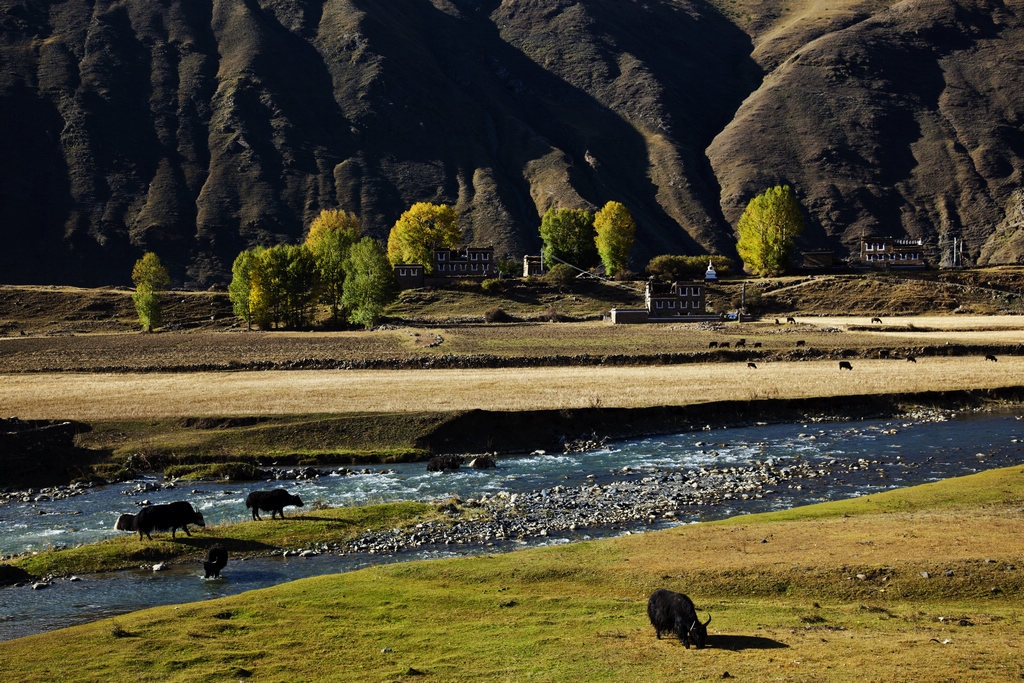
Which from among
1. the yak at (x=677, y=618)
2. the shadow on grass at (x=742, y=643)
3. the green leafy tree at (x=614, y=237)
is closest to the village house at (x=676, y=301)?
the green leafy tree at (x=614, y=237)

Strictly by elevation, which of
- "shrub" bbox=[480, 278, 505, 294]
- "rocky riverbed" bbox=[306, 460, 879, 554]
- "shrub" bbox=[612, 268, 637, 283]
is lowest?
"rocky riverbed" bbox=[306, 460, 879, 554]

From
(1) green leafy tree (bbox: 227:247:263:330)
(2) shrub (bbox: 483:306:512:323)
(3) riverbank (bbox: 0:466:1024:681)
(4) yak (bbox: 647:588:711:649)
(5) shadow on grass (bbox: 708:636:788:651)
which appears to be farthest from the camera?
(2) shrub (bbox: 483:306:512:323)

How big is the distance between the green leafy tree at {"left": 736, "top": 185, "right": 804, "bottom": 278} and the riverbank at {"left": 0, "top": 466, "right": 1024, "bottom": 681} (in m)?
140

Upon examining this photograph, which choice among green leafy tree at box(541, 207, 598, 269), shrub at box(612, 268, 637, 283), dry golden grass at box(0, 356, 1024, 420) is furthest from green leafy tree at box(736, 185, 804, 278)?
dry golden grass at box(0, 356, 1024, 420)

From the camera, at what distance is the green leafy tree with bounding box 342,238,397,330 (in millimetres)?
124250

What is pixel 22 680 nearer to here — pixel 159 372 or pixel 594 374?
pixel 594 374

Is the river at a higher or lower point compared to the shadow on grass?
lower

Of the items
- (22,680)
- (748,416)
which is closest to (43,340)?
(748,416)

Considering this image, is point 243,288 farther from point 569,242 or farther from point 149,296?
point 569,242

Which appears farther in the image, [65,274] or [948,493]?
[65,274]

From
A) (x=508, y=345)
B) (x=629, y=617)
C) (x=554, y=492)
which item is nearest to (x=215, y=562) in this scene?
(x=629, y=617)

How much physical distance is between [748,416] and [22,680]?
1646 inches

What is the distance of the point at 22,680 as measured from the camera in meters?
14.8

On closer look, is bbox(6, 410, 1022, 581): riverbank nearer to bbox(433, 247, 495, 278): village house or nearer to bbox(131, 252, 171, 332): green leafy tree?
bbox(131, 252, 171, 332): green leafy tree
